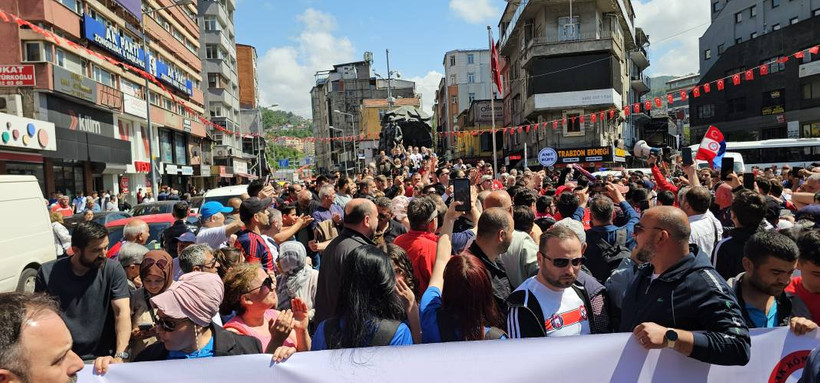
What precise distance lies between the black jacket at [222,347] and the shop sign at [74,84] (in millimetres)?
26012

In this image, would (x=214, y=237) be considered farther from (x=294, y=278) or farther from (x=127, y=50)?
(x=127, y=50)

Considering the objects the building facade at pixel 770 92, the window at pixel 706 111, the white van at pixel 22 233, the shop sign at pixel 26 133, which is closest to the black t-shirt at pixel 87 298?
the white van at pixel 22 233

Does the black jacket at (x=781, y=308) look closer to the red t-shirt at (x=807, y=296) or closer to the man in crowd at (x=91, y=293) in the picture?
the red t-shirt at (x=807, y=296)

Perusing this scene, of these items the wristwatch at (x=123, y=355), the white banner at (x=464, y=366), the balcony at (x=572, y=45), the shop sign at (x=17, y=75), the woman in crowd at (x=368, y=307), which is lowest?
the wristwatch at (x=123, y=355)

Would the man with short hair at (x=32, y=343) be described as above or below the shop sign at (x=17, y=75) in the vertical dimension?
below

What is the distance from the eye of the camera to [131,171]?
1364 inches

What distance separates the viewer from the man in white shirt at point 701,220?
197 inches

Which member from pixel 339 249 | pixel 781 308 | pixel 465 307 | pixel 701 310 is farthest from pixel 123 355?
pixel 781 308

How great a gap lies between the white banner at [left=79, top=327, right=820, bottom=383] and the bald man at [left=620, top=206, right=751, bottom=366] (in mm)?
232

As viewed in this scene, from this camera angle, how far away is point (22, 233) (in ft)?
27.9

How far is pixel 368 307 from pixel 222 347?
2.85ft

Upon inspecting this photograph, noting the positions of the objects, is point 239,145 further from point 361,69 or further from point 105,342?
point 105,342

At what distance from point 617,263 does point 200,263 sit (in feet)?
11.2

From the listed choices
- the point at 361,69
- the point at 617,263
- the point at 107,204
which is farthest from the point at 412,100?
the point at 617,263
